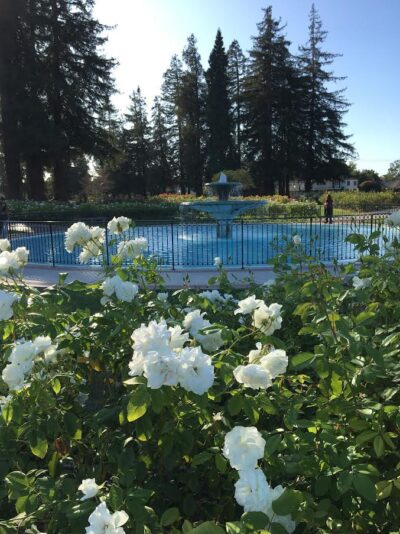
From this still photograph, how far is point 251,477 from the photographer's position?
3.90 ft

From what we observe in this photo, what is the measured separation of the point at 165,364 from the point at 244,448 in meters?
0.31

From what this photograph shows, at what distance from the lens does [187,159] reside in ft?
176

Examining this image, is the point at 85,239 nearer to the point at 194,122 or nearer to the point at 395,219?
the point at 395,219

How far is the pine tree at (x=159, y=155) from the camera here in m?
58.2

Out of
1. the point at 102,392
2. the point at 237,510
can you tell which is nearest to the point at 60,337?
the point at 102,392

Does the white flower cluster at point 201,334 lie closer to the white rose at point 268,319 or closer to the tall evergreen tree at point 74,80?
the white rose at point 268,319

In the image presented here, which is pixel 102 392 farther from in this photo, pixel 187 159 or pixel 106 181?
pixel 106 181

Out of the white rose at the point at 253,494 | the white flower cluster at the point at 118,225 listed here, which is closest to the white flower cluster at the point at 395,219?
the white flower cluster at the point at 118,225

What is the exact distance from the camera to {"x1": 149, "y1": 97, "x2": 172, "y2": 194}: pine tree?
58156 mm

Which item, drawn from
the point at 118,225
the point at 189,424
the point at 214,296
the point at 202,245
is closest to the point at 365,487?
the point at 189,424

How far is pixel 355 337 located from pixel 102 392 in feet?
3.91

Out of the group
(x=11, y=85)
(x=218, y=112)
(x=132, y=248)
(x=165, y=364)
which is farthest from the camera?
(x=218, y=112)

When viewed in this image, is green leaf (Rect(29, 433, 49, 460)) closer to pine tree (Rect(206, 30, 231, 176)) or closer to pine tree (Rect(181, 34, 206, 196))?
pine tree (Rect(206, 30, 231, 176))

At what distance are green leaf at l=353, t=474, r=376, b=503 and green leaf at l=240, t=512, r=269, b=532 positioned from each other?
294 mm
